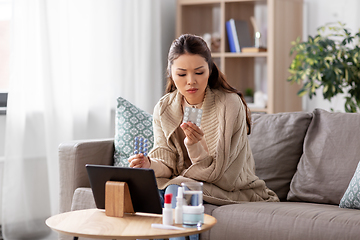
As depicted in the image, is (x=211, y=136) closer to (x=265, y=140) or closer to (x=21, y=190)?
(x=265, y=140)

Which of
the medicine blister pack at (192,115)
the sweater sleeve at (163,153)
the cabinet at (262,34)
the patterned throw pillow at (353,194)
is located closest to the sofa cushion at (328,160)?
the patterned throw pillow at (353,194)

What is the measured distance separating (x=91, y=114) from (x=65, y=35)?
54 centimetres

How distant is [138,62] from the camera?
12.0ft

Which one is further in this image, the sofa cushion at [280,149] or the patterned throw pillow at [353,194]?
the sofa cushion at [280,149]

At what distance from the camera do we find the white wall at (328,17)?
373 centimetres

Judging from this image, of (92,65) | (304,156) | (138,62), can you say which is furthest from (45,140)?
(304,156)

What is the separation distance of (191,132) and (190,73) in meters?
0.26

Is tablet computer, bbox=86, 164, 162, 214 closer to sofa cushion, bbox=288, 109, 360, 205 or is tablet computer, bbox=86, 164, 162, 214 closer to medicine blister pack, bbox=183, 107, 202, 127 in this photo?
medicine blister pack, bbox=183, 107, 202, 127

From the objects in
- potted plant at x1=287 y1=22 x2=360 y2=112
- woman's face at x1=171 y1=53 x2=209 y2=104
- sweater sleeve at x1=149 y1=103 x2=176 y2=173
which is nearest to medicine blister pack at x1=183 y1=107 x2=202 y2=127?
woman's face at x1=171 y1=53 x2=209 y2=104

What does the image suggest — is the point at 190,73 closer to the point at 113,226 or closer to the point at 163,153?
the point at 163,153

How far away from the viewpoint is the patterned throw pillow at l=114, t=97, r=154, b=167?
252cm

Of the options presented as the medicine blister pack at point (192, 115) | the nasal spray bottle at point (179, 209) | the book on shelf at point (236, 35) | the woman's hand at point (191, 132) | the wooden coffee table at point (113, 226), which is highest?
the book on shelf at point (236, 35)

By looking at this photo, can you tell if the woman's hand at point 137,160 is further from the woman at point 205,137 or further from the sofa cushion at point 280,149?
the sofa cushion at point 280,149

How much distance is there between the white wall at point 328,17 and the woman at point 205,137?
183cm
